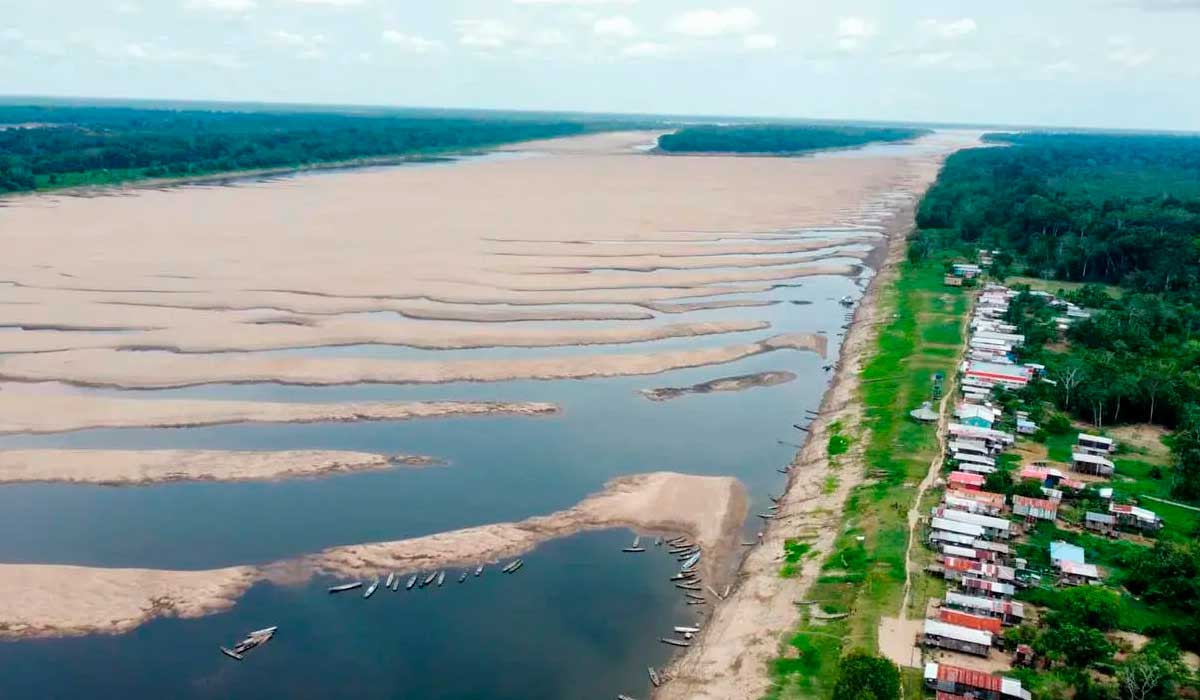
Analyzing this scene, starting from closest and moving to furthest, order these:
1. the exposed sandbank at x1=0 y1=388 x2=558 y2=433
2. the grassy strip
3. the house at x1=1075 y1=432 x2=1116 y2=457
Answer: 1. the grassy strip
2. the house at x1=1075 y1=432 x2=1116 y2=457
3. the exposed sandbank at x1=0 y1=388 x2=558 y2=433

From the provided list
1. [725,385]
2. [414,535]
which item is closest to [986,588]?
[414,535]

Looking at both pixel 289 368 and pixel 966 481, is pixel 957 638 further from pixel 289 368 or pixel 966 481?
pixel 289 368

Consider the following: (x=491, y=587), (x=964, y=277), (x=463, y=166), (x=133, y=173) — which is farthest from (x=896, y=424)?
(x=463, y=166)

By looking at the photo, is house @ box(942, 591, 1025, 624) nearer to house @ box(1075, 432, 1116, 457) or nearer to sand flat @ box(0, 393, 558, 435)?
house @ box(1075, 432, 1116, 457)

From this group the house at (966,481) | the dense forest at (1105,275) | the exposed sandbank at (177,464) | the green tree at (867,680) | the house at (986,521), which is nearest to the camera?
the green tree at (867,680)

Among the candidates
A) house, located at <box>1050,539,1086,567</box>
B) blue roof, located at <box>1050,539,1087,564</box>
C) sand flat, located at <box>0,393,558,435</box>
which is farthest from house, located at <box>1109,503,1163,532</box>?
sand flat, located at <box>0,393,558,435</box>

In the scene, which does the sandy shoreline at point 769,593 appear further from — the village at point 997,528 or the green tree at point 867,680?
the village at point 997,528

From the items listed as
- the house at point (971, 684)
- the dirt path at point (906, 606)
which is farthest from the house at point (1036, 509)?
the house at point (971, 684)
